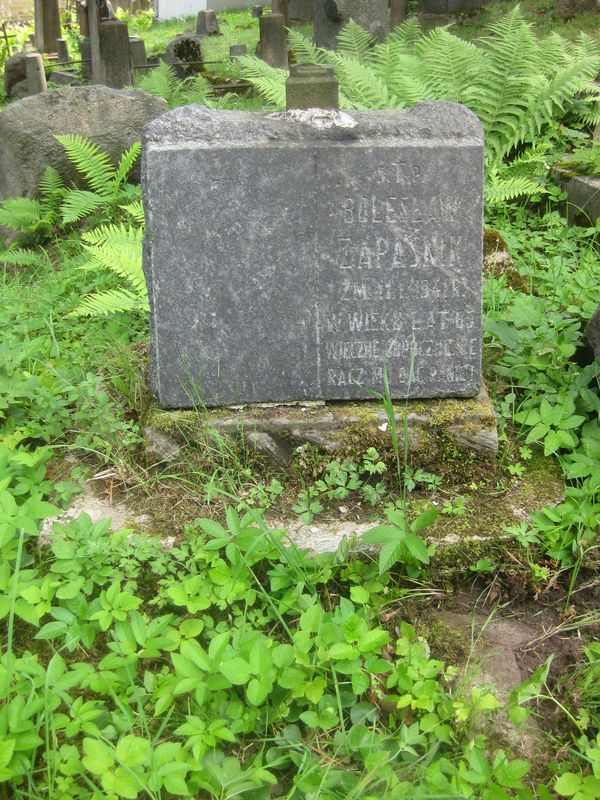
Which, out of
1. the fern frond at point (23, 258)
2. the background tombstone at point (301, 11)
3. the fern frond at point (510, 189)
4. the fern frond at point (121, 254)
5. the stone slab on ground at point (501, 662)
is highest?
the background tombstone at point (301, 11)

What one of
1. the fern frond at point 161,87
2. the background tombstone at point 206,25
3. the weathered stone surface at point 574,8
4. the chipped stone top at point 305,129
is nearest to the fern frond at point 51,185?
the fern frond at point 161,87

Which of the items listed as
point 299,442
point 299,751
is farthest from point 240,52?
point 299,751

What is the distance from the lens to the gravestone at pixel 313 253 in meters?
2.78

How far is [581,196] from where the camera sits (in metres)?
5.05

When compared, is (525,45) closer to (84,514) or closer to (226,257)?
(226,257)

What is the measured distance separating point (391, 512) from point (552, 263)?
7.99 ft

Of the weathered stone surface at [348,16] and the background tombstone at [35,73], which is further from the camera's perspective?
the background tombstone at [35,73]

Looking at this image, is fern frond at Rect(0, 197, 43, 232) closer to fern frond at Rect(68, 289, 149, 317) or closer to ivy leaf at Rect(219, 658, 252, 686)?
fern frond at Rect(68, 289, 149, 317)

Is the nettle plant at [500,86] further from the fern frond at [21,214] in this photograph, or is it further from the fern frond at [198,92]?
the fern frond at [21,214]

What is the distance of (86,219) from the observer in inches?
219

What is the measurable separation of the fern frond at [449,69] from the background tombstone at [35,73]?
563cm

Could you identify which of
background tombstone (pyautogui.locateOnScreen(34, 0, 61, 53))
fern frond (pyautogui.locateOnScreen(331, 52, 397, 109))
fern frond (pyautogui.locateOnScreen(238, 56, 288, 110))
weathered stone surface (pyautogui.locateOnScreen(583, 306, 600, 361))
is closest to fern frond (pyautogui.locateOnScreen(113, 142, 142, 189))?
fern frond (pyautogui.locateOnScreen(238, 56, 288, 110))

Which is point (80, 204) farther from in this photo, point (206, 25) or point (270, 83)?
point (206, 25)

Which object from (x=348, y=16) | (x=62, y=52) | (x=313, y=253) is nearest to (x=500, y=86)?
(x=313, y=253)
